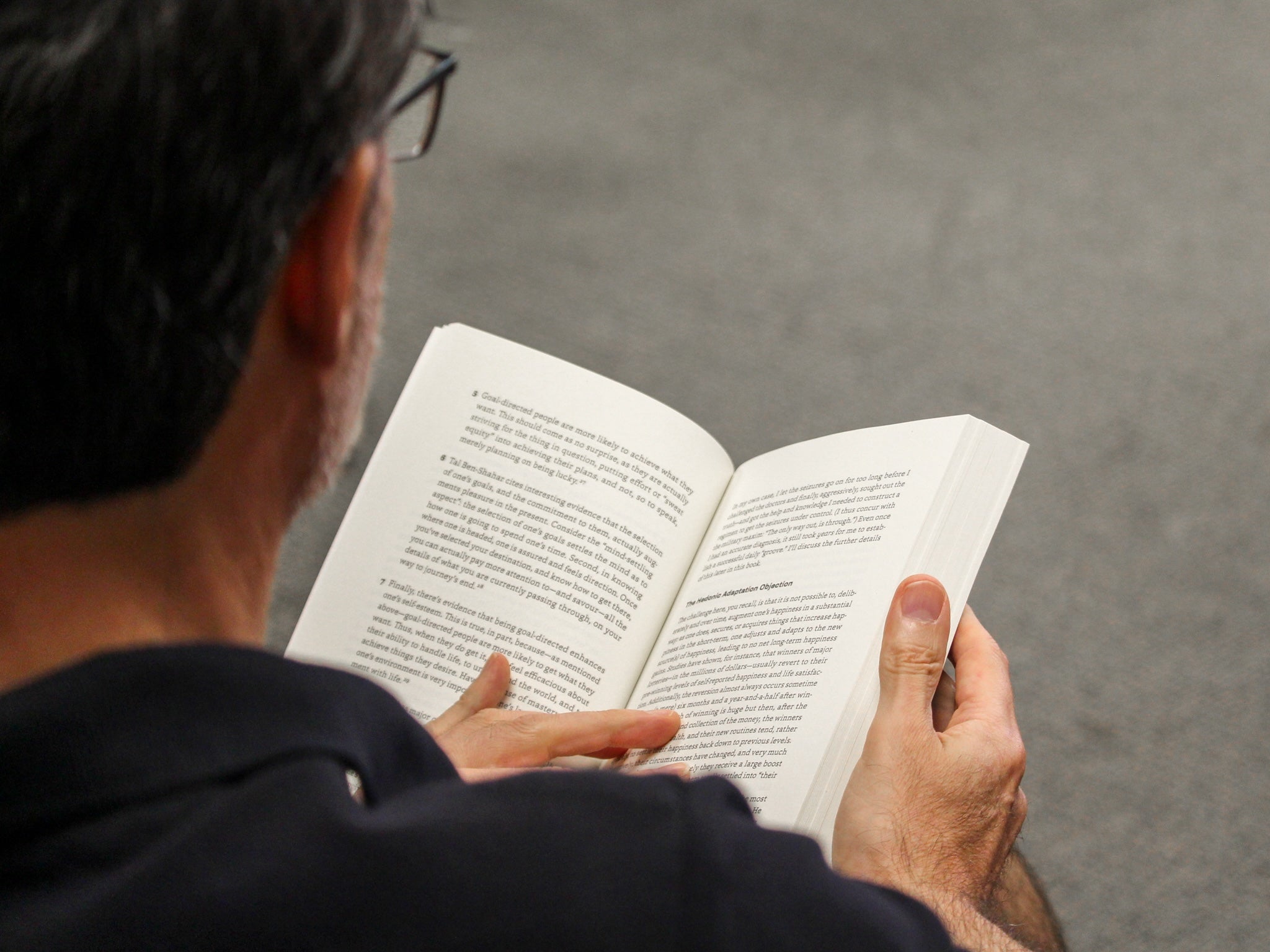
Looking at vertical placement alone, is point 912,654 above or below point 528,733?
above

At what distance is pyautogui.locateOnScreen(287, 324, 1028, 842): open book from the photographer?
0.71 metres

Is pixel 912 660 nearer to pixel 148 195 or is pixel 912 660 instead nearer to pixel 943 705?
pixel 943 705

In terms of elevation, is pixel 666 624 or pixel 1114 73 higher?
pixel 1114 73

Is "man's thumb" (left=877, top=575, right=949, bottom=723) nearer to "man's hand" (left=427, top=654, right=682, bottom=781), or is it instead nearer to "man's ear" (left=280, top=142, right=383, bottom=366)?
"man's hand" (left=427, top=654, right=682, bottom=781)

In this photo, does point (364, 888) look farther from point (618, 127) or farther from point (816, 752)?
point (618, 127)

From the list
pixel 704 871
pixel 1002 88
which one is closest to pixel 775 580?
pixel 704 871

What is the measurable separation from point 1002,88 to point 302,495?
188 cm

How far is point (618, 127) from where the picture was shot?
2029 mm

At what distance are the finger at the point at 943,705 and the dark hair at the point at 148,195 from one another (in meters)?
0.54

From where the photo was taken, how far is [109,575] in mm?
455

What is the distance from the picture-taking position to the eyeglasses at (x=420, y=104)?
60 centimetres

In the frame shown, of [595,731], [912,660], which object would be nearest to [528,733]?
[595,731]

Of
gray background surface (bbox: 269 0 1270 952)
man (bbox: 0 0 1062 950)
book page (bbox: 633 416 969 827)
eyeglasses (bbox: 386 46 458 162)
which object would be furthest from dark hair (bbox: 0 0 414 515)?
gray background surface (bbox: 269 0 1270 952)

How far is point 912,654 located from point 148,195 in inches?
19.7
